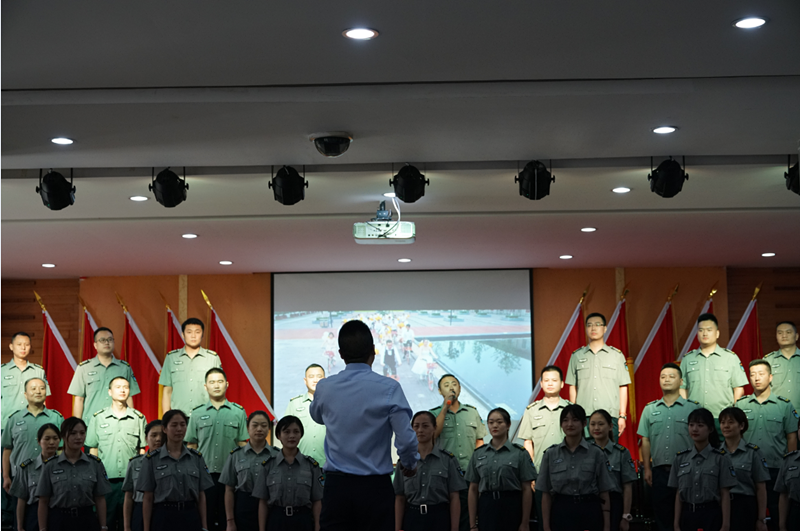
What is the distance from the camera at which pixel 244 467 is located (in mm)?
6332

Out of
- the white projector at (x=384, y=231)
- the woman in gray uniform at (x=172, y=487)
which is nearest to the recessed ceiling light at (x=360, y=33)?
the white projector at (x=384, y=231)

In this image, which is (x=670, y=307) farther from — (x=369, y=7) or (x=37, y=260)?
(x=369, y=7)

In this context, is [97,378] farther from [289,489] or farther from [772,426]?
[772,426]

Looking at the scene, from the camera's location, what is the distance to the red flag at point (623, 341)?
9.04m

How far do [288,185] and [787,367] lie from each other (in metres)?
5.05

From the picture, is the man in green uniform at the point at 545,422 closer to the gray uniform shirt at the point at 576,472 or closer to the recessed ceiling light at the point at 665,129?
the gray uniform shirt at the point at 576,472

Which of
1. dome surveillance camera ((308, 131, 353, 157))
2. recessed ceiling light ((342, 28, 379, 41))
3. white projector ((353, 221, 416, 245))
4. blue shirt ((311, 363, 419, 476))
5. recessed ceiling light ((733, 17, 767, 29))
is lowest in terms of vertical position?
blue shirt ((311, 363, 419, 476))

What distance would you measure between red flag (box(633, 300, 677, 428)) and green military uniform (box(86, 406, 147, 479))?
5092 millimetres

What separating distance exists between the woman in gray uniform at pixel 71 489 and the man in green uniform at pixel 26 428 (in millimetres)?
1572

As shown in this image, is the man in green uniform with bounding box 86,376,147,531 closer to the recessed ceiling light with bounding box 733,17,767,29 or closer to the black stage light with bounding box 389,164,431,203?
the black stage light with bounding box 389,164,431,203

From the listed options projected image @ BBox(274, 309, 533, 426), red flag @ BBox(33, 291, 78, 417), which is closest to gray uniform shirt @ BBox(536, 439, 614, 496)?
projected image @ BBox(274, 309, 533, 426)

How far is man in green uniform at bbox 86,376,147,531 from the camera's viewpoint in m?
7.21

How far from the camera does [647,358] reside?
9.30m

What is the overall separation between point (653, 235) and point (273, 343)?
14.1 feet
